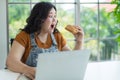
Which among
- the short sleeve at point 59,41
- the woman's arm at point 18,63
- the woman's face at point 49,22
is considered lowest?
the woman's arm at point 18,63

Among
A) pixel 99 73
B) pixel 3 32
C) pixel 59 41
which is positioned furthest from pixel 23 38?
pixel 3 32

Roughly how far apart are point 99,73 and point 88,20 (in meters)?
1.97

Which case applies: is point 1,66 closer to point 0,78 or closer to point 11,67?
point 11,67

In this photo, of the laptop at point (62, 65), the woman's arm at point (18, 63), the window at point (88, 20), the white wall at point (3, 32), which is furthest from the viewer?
the window at point (88, 20)

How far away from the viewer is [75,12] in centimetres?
355

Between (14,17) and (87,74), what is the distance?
189 cm

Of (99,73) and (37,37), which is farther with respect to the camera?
(37,37)

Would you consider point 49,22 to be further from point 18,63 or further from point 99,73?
point 99,73

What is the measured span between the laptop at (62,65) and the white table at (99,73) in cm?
21

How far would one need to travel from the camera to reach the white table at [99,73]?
1.58 metres

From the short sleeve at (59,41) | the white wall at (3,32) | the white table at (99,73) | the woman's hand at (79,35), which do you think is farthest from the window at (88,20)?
the white table at (99,73)

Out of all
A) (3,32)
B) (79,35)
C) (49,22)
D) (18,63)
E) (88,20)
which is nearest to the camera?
(18,63)

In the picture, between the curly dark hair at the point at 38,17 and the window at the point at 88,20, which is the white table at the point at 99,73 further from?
the window at the point at 88,20

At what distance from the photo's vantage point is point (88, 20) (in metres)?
3.62
